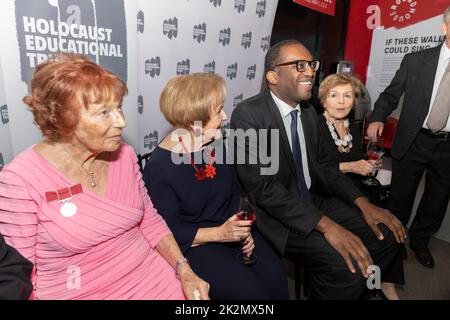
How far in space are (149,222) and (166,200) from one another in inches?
5.1

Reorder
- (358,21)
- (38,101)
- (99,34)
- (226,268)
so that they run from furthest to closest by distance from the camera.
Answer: (358,21) → (99,34) → (226,268) → (38,101)

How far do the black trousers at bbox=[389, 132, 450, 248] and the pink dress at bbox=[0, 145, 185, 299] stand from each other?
7.44 feet

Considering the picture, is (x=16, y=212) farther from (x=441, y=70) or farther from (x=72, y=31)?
(x=441, y=70)

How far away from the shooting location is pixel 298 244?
1.87 m

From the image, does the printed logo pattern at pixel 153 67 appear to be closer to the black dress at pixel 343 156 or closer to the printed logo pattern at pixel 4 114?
the printed logo pattern at pixel 4 114

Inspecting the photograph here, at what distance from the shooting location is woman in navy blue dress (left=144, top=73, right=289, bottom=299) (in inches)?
61.4

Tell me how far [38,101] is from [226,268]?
1062 mm

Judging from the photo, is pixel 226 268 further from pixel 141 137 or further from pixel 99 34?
pixel 99 34

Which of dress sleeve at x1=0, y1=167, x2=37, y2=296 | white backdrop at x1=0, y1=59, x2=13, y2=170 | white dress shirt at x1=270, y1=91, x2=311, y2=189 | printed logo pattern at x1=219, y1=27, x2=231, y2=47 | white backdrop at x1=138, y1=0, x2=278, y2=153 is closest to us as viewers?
dress sleeve at x1=0, y1=167, x2=37, y2=296

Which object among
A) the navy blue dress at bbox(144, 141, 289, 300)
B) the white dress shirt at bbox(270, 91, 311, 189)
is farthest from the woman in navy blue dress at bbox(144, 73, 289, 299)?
the white dress shirt at bbox(270, 91, 311, 189)

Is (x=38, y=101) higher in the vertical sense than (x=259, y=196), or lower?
higher

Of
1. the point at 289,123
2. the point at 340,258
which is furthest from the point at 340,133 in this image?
the point at 340,258

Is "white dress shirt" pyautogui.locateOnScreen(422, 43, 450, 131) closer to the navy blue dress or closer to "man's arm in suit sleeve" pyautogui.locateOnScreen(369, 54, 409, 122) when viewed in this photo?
"man's arm in suit sleeve" pyautogui.locateOnScreen(369, 54, 409, 122)
